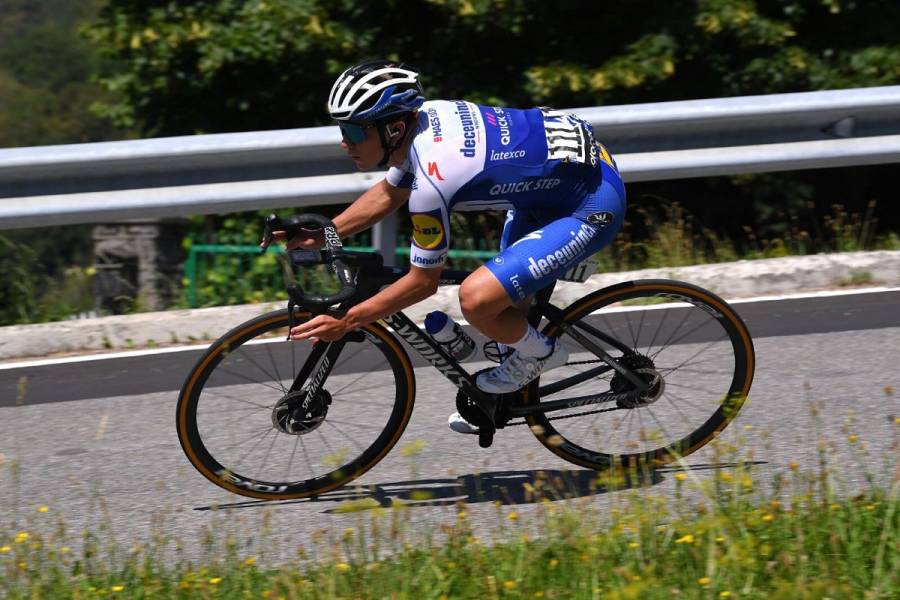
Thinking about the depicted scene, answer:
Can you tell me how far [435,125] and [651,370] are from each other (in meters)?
1.47

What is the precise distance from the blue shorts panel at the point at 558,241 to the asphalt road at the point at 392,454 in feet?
2.58

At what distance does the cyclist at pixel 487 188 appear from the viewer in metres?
4.84

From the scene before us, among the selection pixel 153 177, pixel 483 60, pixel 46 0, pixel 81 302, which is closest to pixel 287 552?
pixel 153 177

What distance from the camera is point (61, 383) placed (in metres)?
6.96

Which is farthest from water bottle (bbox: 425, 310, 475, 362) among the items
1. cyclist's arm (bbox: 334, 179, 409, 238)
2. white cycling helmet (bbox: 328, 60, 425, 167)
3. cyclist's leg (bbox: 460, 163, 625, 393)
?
white cycling helmet (bbox: 328, 60, 425, 167)

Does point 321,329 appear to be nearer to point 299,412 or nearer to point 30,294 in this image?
point 299,412

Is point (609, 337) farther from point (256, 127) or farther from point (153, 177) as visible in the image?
point (256, 127)

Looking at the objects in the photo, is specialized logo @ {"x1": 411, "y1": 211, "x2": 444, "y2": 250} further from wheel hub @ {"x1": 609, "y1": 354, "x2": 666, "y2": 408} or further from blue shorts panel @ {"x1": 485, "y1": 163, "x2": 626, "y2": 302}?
wheel hub @ {"x1": 609, "y1": 354, "x2": 666, "y2": 408}

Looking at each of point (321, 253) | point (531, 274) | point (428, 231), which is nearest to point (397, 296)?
point (428, 231)

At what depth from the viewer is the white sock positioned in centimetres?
524

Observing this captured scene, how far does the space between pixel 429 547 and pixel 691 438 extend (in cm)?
166

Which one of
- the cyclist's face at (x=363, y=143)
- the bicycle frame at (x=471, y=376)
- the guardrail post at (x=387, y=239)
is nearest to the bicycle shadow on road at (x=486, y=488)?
the bicycle frame at (x=471, y=376)

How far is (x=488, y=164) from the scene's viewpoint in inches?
194

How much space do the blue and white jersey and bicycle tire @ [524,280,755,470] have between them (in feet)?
1.70
